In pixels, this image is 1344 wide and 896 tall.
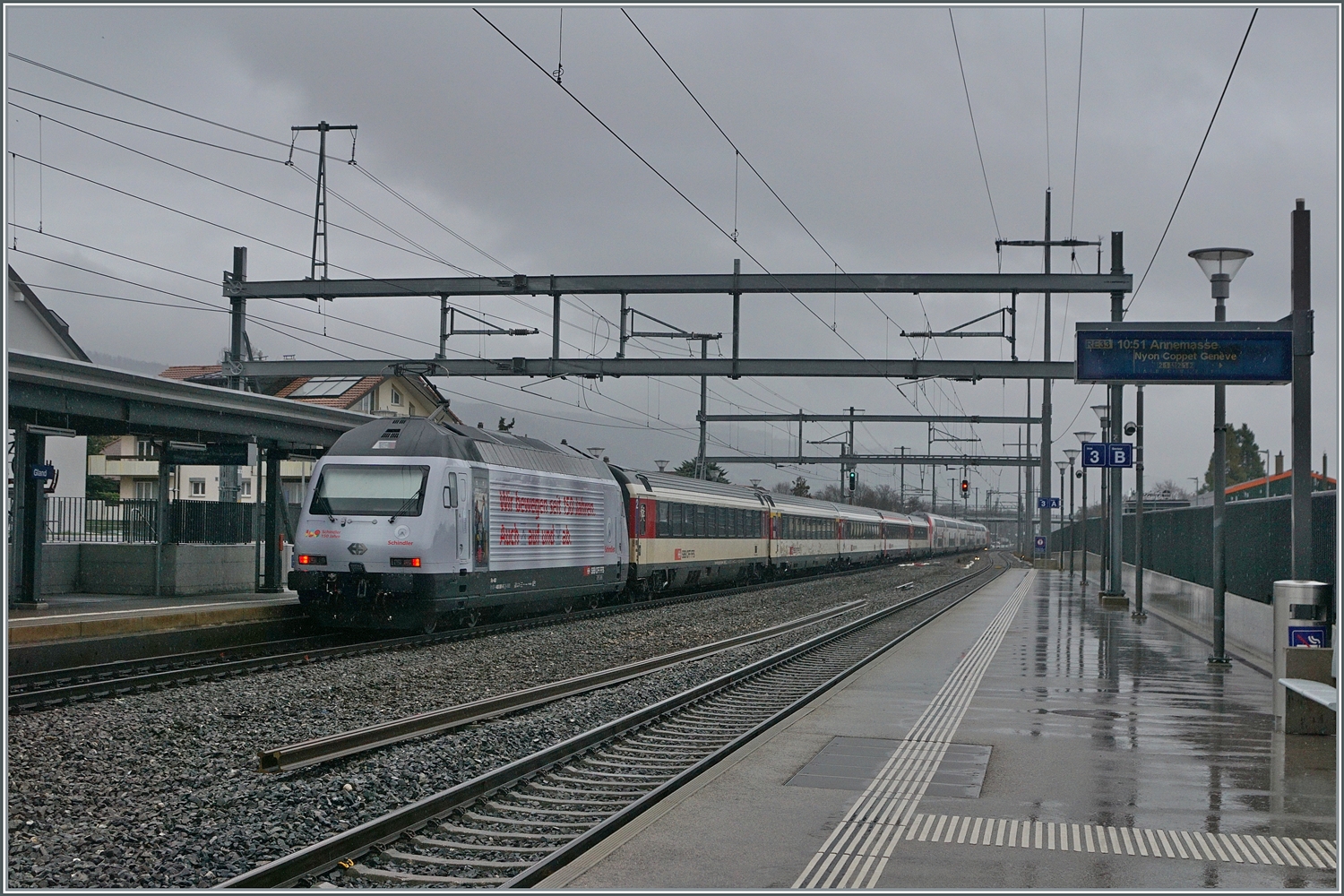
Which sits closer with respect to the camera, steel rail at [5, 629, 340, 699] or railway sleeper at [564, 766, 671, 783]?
railway sleeper at [564, 766, 671, 783]

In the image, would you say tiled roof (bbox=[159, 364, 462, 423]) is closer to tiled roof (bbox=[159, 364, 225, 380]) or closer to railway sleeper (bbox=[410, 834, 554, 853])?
tiled roof (bbox=[159, 364, 225, 380])

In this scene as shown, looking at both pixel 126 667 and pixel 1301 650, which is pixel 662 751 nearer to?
pixel 1301 650

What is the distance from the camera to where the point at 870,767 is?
8.79 metres

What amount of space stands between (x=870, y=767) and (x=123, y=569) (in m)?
19.7

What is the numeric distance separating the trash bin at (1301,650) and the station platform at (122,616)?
1142 centimetres

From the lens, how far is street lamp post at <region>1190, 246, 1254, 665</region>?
1468cm

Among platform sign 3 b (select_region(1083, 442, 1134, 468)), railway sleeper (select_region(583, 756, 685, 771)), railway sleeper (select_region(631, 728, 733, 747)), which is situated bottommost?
railway sleeper (select_region(631, 728, 733, 747))

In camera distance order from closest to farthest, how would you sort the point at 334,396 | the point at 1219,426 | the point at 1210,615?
the point at 1219,426 → the point at 1210,615 → the point at 334,396

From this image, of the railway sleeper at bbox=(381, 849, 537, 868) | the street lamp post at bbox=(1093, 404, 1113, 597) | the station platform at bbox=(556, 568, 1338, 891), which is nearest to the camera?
the station platform at bbox=(556, 568, 1338, 891)

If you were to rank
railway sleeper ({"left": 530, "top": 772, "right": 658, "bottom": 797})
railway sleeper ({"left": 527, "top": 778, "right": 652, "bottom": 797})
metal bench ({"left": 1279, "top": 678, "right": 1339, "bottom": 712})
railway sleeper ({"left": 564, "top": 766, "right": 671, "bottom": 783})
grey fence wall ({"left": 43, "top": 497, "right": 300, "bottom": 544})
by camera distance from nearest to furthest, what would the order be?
railway sleeper ({"left": 527, "top": 778, "right": 652, "bottom": 797}), railway sleeper ({"left": 530, "top": 772, "right": 658, "bottom": 797}), railway sleeper ({"left": 564, "top": 766, "right": 671, "bottom": 783}), metal bench ({"left": 1279, "top": 678, "right": 1339, "bottom": 712}), grey fence wall ({"left": 43, "top": 497, "right": 300, "bottom": 544})

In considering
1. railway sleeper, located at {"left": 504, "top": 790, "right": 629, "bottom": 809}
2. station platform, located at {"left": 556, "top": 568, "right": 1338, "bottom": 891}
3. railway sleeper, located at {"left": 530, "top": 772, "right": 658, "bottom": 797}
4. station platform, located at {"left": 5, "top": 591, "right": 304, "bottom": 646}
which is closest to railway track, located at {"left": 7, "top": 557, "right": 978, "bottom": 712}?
station platform, located at {"left": 5, "top": 591, "right": 304, "bottom": 646}

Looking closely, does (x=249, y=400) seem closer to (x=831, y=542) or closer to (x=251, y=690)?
(x=251, y=690)

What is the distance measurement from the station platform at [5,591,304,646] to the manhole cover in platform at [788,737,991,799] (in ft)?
25.5

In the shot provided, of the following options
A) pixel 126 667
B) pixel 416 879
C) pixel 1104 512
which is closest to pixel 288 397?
Answer: pixel 1104 512
